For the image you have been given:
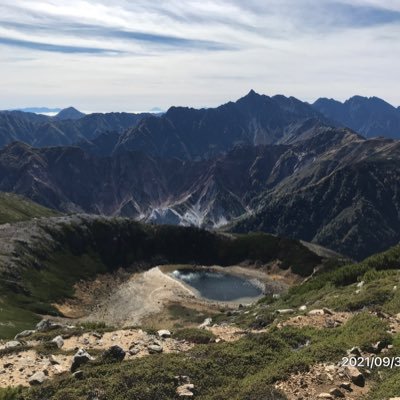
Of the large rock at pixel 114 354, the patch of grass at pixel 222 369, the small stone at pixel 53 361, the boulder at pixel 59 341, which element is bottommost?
the boulder at pixel 59 341

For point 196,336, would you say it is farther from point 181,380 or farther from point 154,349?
point 181,380

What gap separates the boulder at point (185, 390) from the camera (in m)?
24.8

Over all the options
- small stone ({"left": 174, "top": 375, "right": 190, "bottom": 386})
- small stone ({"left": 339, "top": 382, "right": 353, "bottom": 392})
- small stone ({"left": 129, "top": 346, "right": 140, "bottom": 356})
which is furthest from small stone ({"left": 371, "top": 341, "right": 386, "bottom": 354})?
small stone ({"left": 129, "top": 346, "right": 140, "bottom": 356})

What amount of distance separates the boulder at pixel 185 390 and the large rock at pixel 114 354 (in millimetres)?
6920

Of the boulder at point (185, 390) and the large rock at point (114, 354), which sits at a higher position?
the boulder at point (185, 390)

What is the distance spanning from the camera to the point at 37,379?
29000mm

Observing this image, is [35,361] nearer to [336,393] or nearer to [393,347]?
[336,393]

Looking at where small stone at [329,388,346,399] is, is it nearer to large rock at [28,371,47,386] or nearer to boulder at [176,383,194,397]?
boulder at [176,383,194,397]

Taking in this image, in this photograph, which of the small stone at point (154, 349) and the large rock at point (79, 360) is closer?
the large rock at point (79, 360)

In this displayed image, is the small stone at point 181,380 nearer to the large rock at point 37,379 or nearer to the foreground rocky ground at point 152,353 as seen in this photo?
the foreground rocky ground at point 152,353

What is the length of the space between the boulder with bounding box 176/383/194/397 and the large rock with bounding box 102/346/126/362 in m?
6.92

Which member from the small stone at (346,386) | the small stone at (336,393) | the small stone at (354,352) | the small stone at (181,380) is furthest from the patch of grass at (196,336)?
the small stone at (336,393)

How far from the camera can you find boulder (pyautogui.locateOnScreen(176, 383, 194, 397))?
24812 mm

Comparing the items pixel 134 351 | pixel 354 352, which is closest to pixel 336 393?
pixel 354 352
